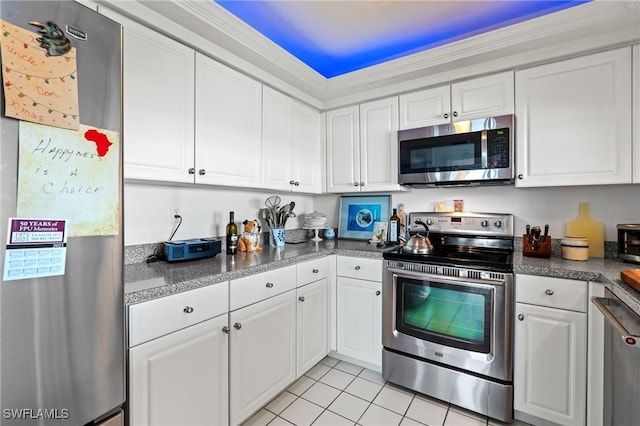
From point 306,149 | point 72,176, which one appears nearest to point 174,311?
point 72,176

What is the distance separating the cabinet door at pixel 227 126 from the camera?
1729 mm

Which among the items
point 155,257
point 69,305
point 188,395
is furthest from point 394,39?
point 188,395

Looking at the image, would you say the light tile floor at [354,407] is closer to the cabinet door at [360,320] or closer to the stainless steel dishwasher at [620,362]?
the cabinet door at [360,320]

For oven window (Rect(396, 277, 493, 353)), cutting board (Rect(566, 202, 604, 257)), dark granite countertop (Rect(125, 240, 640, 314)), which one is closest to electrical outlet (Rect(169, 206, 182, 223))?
dark granite countertop (Rect(125, 240, 640, 314))

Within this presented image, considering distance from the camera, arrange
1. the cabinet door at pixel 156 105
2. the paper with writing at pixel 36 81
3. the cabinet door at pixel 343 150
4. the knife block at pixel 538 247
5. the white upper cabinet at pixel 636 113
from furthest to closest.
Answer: the cabinet door at pixel 343 150 → the knife block at pixel 538 247 → the white upper cabinet at pixel 636 113 → the cabinet door at pixel 156 105 → the paper with writing at pixel 36 81

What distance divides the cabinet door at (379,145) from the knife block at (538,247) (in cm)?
98

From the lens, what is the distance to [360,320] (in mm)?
2162

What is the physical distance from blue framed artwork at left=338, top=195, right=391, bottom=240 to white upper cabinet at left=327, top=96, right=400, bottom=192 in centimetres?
26

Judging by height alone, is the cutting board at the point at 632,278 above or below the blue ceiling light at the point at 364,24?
below

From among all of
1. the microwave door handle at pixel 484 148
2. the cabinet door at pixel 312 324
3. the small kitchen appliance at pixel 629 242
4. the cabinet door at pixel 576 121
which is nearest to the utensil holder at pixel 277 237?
the cabinet door at pixel 312 324

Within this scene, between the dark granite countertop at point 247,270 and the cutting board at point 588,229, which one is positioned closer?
the dark granite countertop at point 247,270

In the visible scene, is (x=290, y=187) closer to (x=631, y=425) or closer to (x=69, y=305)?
(x=69, y=305)

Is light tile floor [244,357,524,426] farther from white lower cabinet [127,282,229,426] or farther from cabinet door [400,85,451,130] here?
cabinet door [400,85,451,130]

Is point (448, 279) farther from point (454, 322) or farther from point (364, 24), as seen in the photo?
point (364, 24)
